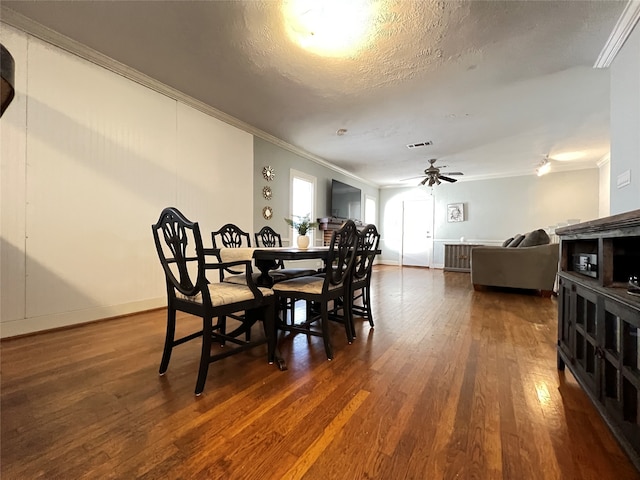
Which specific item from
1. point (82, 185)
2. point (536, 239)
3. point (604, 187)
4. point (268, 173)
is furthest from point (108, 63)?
point (604, 187)

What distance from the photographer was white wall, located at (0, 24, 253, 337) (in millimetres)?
2229

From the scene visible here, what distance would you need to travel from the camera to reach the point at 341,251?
1973 mm

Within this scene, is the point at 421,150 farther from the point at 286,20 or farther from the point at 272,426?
the point at 272,426

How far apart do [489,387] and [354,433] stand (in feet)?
2.88

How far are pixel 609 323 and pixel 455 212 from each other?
23.9ft

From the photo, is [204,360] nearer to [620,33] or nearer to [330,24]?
[330,24]

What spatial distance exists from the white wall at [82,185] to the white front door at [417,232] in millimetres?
6642

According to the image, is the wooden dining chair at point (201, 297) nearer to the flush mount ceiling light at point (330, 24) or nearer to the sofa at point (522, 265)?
the flush mount ceiling light at point (330, 24)

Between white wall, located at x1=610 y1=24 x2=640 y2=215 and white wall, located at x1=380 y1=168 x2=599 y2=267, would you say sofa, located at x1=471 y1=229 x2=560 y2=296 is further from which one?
white wall, located at x1=380 y1=168 x2=599 y2=267

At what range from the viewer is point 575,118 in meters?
3.83

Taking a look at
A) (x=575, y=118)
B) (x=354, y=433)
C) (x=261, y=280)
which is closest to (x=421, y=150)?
(x=575, y=118)

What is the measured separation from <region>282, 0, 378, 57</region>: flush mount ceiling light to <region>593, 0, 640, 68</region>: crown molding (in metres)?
1.81

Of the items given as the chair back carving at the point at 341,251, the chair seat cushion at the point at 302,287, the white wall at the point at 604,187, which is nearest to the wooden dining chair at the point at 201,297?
the chair seat cushion at the point at 302,287

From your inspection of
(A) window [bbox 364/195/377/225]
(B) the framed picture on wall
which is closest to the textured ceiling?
(B) the framed picture on wall
